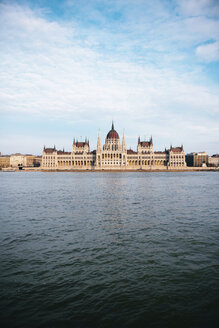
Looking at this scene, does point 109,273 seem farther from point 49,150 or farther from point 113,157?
point 49,150

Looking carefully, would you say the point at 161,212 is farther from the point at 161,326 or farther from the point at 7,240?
the point at 161,326

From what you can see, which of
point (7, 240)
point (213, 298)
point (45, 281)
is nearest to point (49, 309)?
point (45, 281)

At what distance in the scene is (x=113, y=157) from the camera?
6176 inches

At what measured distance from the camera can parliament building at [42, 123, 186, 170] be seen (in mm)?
155625

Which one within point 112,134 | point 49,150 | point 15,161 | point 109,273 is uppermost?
point 112,134

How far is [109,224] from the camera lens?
15633 millimetres

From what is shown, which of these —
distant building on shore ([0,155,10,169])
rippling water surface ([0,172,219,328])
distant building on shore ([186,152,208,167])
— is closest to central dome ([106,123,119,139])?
distant building on shore ([186,152,208,167])

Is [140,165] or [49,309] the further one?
[140,165]

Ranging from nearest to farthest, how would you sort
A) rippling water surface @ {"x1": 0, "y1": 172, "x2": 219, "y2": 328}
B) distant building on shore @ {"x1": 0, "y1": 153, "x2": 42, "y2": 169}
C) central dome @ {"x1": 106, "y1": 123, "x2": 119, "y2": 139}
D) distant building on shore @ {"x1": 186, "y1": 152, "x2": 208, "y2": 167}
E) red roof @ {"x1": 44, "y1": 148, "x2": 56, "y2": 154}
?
rippling water surface @ {"x1": 0, "y1": 172, "x2": 219, "y2": 328} < red roof @ {"x1": 44, "y1": 148, "x2": 56, "y2": 154} < central dome @ {"x1": 106, "y1": 123, "x2": 119, "y2": 139} < distant building on shore @ {"x1": 186, "y1": 152, "x2": 208, "y2": 167} < distant building on shore @ {"x1": 0, "y1": 153, "x2": 42, "y2": 169}

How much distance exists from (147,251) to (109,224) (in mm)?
4932

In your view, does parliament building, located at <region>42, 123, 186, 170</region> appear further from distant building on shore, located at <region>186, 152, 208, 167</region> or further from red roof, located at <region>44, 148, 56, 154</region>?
distant building on shore, located at <region>186, 152, 208, 167</region>

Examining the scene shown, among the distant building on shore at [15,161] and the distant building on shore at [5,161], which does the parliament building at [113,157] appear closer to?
the distant building on shore at [15,161]

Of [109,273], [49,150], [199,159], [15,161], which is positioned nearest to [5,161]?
[15,161]

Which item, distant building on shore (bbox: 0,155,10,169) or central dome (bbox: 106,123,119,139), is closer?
central dome (bbox: 106,123,119,139)
